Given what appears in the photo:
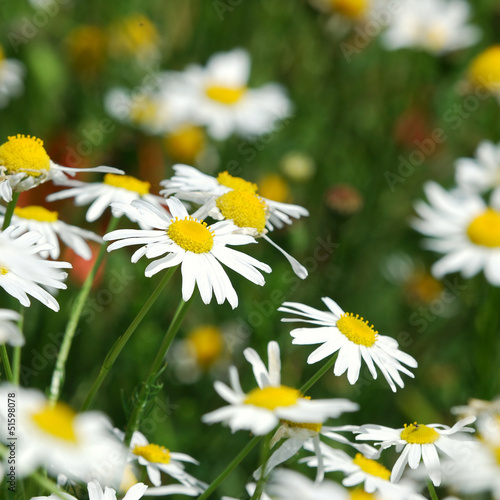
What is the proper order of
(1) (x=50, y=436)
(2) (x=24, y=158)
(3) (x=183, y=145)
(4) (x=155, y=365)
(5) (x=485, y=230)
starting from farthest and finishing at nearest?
(3) (x=183, y=145), (5) (x=485, y=230), (2) (x=24, y=158), (4) (x=155, y=365), (1) (x=50, y=436)

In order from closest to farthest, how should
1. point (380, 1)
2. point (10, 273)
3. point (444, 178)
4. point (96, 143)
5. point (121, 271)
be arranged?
1. point (10, 273)
2. point (121, 271)
3. point (96, 143)
4. point (444, 178)
5. point (380, 1)

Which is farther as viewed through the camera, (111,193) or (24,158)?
(111,193)

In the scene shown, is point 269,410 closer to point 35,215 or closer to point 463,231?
point 35,215

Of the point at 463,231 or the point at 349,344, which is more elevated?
the point at 349,344

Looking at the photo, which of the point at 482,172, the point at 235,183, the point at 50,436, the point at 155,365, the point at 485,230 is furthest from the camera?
the point at 482,172

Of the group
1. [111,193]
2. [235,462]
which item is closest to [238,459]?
[235,462]

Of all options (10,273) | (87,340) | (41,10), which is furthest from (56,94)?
(10,273)

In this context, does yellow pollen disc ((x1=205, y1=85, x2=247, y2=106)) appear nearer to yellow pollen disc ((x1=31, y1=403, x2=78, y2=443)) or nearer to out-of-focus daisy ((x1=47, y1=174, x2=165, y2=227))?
out-of-focus daisy ((x1=47, y1=174, x2=165, y2=227))

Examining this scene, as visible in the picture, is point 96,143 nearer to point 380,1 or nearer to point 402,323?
point 402,323
